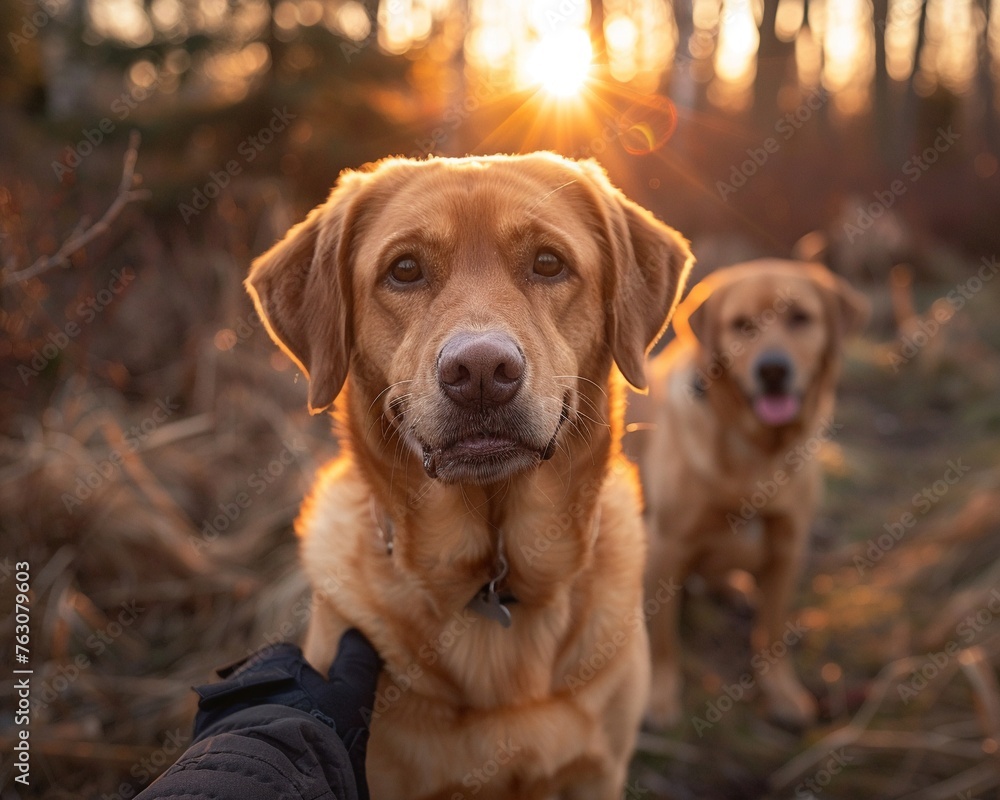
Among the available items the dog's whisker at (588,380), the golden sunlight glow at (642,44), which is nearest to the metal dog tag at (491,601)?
the dog's whisker at (588,380)

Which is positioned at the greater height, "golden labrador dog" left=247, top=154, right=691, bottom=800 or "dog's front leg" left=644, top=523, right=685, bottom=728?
"golden labrador dog" left=247, top=154, right=691, bottom=800

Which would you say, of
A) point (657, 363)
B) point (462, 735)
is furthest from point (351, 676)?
point (657, 363)

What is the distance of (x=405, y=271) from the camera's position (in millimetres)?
2232

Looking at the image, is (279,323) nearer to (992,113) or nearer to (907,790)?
(907,790)

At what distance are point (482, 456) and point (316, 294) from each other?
775mm

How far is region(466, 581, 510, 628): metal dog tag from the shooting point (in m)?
2.17

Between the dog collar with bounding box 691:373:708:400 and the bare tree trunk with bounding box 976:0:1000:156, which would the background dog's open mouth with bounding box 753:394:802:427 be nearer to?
the dog collar with bounding box 691:373:708:400

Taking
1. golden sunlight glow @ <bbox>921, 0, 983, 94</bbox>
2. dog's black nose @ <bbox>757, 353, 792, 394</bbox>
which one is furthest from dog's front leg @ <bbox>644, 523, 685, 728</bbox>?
golden sunlight glow @ <bbox>921, 0, 983, 94</bbox>

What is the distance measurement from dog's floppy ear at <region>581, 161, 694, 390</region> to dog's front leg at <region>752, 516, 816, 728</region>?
6.14 feet

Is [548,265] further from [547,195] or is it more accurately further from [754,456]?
[754,456]

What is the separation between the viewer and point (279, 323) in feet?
7.71

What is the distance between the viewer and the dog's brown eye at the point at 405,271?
2.22 metres

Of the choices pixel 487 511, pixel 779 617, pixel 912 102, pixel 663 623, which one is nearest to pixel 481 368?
pixel 487 511

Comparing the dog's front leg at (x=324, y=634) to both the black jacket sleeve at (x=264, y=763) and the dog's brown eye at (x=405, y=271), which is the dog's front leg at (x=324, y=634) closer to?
the black jacket sleeve at (x=264, y=763)
